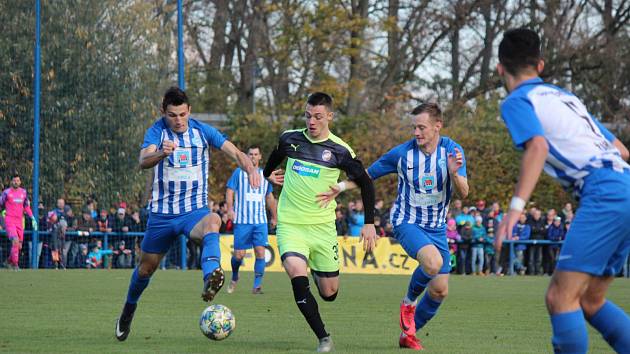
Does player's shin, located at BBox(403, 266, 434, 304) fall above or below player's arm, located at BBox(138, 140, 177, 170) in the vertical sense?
below

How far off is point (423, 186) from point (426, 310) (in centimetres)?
112

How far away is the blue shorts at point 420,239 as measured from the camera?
948cm

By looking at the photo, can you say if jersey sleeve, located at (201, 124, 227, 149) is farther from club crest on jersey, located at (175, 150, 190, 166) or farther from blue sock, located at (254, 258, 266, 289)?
blue sock, located at (254, 258, 266, 289)

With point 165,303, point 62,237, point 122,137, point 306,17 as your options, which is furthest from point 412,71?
point 165,303

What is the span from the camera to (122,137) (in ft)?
89.8

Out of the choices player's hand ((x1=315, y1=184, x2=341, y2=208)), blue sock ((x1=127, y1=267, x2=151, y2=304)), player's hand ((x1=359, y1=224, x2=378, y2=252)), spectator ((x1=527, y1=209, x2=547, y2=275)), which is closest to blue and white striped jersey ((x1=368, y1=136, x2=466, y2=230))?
player's hand ((x1=359, y1=224, x2=378, y2=252))

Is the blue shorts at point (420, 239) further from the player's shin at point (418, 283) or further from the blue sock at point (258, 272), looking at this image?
the blue sock at point (258, 272)

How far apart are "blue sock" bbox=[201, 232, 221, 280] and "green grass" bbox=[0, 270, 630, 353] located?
0.67 meters

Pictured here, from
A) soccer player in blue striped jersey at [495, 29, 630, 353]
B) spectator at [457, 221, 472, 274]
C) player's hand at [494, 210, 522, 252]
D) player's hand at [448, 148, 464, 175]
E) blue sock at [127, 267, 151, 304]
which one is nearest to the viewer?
player's hand at [494, 210, 522, 252]

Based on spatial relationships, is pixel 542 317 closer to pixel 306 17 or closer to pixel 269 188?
pixel 269 188

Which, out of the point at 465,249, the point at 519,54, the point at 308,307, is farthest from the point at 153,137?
the point at 465,249

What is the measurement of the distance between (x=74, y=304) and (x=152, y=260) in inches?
179

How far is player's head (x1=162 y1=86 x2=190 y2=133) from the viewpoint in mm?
9414

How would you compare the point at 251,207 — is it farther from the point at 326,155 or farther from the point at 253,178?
the point at 253,178
